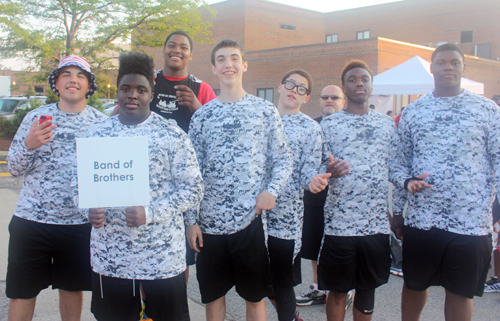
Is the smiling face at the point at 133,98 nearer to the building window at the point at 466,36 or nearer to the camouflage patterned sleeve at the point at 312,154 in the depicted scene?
the camouflage patterned sleeve at the point at 312,154

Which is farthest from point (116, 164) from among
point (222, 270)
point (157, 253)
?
point (222, 270)

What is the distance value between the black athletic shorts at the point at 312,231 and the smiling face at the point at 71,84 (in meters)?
2.23

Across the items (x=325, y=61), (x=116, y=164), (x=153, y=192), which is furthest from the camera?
(x=325, y=61)

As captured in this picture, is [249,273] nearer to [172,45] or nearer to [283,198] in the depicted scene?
[283,198]

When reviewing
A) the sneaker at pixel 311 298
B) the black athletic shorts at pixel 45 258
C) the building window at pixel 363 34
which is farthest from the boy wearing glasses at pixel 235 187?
the building window at pixel 363 34

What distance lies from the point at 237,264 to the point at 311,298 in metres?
1.57

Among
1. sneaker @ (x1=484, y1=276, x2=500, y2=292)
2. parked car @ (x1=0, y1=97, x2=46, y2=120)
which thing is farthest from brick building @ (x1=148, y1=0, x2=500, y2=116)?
sneaker @ (x1=484, y1=276, x2=500, y2=292)

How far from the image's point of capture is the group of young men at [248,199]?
232 cm

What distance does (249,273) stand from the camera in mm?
2611

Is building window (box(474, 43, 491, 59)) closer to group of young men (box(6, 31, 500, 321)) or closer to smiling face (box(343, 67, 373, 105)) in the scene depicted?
group of young men (box(6, 31, 500, 321))

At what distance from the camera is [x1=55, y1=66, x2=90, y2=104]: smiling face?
2715 millimetres

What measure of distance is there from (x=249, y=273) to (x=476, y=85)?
526 inches

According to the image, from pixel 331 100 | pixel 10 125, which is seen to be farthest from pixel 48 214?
pixel 10 125

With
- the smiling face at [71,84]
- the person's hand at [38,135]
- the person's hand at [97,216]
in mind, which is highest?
the smiling face at [71,84]
